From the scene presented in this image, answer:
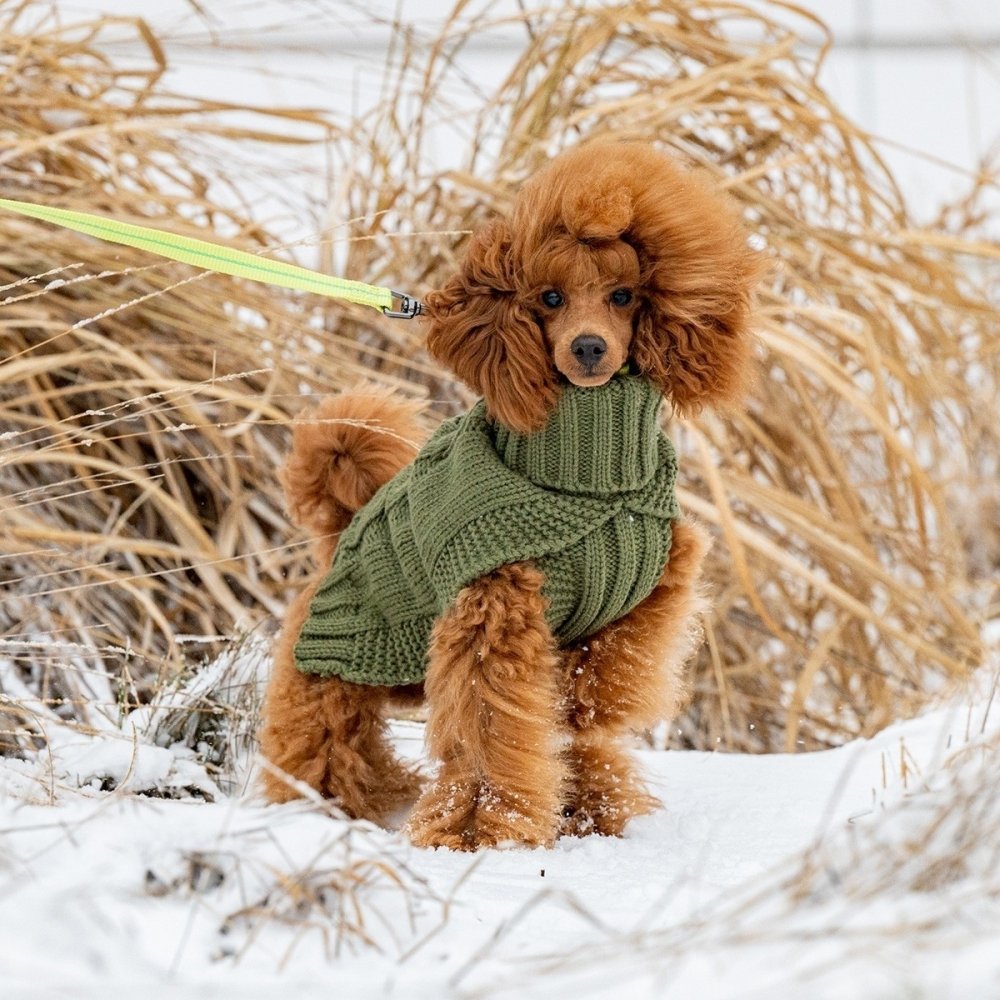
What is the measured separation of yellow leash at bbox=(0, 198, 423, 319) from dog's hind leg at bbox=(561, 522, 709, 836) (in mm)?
463

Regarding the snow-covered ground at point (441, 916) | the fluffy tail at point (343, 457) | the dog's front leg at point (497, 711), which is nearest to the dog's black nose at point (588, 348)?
the dog's front leg at point (497, 711)

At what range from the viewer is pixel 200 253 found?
1.57m

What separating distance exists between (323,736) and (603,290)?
70 centimetres

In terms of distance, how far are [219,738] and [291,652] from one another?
24cm

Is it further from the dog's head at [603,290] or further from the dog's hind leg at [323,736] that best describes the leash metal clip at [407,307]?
the dog's hind leg at [323,736]

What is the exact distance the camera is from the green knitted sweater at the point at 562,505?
1.55 m

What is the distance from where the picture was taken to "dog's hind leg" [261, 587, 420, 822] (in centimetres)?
175

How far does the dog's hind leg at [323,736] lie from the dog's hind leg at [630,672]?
273 mm

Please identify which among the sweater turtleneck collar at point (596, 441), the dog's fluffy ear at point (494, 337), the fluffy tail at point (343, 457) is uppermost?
the dog's fluffy ear at point (494, 337)

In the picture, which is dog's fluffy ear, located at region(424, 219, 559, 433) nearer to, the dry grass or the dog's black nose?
the dog's black nose

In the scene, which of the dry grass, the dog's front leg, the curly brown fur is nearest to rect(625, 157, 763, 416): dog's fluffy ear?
the dog's front leg

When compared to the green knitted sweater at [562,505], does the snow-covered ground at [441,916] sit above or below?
below

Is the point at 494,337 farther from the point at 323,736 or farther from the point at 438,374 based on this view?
the point at 438,374

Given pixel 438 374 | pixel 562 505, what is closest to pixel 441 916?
pixel 562 505
